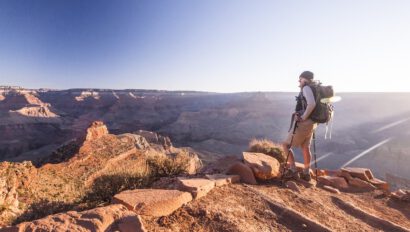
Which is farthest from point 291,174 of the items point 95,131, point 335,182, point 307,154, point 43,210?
point 95,131

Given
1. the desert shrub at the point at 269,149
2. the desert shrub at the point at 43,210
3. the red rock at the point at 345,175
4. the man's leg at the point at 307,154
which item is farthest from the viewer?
the desert shrub at the point at 269,149

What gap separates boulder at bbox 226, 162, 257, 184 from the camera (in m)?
4.70

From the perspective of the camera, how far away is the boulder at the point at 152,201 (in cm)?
280

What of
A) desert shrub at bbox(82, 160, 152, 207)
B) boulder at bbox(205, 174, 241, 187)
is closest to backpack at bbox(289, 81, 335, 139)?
boulder at bbox(205, 174, 241, 187)

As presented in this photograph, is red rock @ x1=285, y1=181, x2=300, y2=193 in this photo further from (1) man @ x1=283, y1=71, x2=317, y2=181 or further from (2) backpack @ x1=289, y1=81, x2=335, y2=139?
(2) backpack @ x1=289, y1=81, x2=335, y2=139

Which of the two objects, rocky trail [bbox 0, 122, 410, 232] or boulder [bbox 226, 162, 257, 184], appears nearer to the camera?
rocky trail [bbox 0, 122, 410, 232]

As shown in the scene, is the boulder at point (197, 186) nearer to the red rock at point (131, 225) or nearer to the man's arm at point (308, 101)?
the red rock at point (131, 225)

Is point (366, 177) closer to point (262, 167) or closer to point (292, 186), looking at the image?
point (292, 186)

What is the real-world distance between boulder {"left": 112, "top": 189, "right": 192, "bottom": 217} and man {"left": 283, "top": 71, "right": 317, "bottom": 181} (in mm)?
2472

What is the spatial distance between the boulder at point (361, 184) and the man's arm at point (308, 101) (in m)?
2.48

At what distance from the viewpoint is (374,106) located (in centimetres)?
8100

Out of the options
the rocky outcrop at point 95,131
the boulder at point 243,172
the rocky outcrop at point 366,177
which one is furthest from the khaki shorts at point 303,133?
the rocky outcrop at point 95,131

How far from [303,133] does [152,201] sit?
3.05m

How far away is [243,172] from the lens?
479cm
